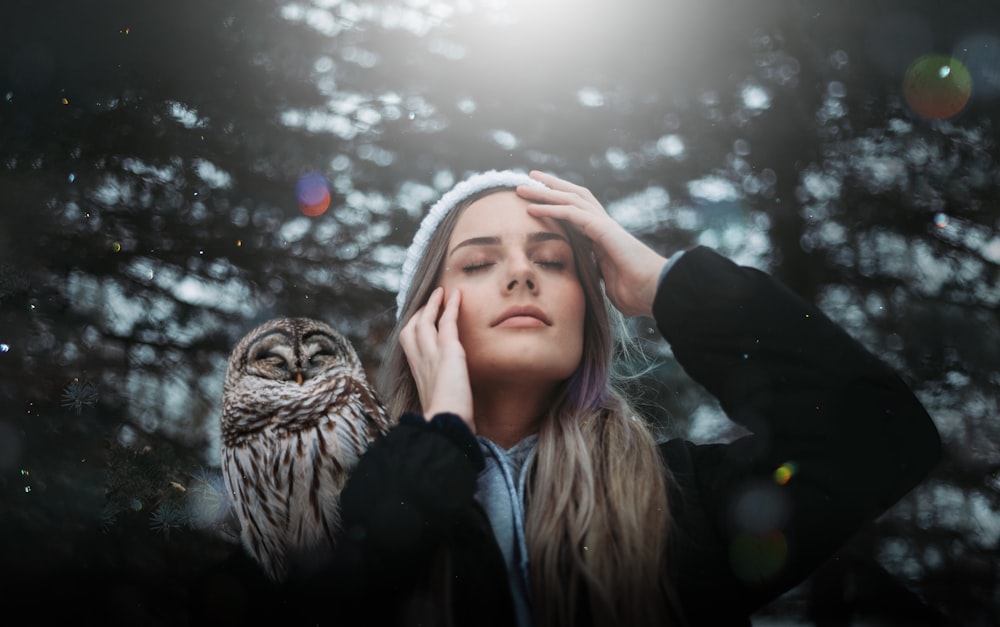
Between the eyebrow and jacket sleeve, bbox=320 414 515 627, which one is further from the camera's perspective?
the eyebrow

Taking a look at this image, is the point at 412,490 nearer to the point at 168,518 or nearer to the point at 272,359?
the point at 272,359

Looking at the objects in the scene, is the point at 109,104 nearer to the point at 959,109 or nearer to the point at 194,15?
the point at 194,15

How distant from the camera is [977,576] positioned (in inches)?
63.7

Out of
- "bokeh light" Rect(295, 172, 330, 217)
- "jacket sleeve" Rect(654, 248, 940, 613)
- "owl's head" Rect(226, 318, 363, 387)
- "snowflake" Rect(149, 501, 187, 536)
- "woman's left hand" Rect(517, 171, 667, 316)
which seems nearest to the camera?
"jacket sleeve" Rect(654, 248, 940, 613)

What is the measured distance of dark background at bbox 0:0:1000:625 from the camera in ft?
5.39

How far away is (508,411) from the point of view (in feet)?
4.82

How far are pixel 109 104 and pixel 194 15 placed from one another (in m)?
0.29

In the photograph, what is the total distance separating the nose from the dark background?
31 cm

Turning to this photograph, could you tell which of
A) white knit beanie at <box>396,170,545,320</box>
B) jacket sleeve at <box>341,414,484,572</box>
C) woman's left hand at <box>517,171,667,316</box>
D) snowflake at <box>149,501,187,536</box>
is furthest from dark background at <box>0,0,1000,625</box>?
jacket sleeve at <box>341,414,484,572</box>

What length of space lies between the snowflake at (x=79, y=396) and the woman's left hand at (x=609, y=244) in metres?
1.00

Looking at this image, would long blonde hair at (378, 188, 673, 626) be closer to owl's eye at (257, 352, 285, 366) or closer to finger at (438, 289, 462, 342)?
finger at (438, 289, 462, 342)

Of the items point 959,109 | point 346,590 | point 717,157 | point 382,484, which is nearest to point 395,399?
point 382,484

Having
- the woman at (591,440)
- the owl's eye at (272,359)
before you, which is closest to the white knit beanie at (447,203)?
the woman at (591,440)

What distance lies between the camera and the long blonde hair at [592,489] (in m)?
1.37
